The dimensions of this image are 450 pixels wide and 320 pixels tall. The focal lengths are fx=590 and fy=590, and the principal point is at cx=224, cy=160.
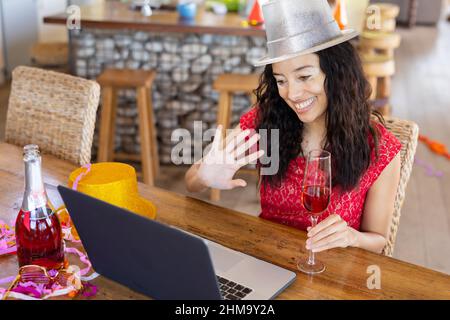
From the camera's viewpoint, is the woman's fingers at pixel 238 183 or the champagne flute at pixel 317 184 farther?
the woman's fingers at pixel 238 183

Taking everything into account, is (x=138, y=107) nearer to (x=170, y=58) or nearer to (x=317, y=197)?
(x=170, y=58)

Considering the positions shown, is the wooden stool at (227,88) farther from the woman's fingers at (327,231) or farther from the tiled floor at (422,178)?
the woman's fingers at (327,231)

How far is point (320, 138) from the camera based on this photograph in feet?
5.60

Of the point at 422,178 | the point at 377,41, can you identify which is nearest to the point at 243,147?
the point at 422,178

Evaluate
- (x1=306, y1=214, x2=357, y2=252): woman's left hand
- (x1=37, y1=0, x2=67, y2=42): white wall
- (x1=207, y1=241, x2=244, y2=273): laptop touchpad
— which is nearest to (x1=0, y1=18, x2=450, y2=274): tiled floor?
(x1=37, y1=0, x2=67, y2=42): white wall

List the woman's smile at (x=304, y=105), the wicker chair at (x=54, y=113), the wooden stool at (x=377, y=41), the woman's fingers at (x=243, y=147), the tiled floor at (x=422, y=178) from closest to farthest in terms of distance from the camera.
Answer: the woman's fingers at (x=243, y=147), the woman's smile at (x=304, y=105), the wicker chair at (x=54, y=113), the tiled floor at (x=422, y=178), the wooden stool at (x=377, y=41)

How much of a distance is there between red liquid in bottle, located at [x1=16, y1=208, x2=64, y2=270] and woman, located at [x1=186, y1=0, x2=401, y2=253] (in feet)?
1.43

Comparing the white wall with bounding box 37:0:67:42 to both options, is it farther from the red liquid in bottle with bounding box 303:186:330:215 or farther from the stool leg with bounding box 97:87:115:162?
the red liquid in bottle with bounding box 303:186:330:215

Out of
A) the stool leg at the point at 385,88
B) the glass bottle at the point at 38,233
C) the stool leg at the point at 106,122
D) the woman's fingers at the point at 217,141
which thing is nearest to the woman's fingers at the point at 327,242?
the woman's fingers at the point at 217,141

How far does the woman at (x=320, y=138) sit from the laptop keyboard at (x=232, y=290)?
30 centimetres

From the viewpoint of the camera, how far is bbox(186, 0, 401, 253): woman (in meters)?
1.51

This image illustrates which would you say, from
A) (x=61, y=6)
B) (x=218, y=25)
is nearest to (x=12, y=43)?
(x=61, y=6)

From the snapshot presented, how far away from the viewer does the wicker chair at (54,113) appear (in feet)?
6.48

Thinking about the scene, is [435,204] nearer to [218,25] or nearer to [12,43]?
[218,25]
